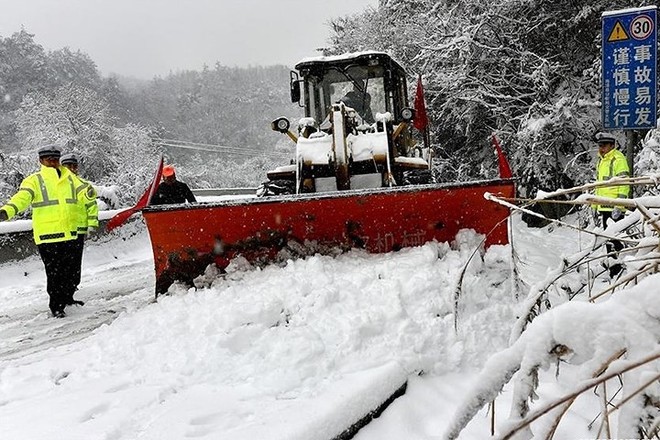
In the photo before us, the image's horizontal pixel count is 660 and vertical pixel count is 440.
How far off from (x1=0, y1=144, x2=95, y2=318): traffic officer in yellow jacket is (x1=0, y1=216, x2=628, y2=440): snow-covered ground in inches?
30.3

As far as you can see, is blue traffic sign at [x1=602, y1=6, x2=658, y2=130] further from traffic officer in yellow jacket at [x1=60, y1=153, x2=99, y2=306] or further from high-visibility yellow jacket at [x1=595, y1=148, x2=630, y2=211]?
traffic officer in yellow jacket at [x1=60, y1=153, x2=99, y2=306]

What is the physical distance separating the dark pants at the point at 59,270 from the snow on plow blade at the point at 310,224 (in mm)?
1262

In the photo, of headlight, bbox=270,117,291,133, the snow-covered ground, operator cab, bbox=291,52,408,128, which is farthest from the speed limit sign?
headlight, bbox=270,117,291,133

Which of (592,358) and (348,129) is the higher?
(348,129)

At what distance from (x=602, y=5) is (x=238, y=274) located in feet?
29.0

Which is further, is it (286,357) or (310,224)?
(310,224)

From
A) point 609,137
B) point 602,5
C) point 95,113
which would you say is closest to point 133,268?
point 609,137

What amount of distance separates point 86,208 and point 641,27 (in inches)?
216

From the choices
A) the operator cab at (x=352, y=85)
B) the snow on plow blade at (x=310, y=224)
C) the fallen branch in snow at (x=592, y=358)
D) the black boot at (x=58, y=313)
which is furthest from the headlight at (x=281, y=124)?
the fallen branch in snow at (x=592, y=358)

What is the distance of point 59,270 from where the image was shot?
16.7ft

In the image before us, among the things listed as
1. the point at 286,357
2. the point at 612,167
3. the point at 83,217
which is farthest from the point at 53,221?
the point at 612,167

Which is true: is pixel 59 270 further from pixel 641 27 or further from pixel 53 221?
pixel 641 27

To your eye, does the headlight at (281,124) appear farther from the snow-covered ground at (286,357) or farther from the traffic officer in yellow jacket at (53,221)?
the snow-covered ground at (286,357)

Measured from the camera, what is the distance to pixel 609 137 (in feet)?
18.9
